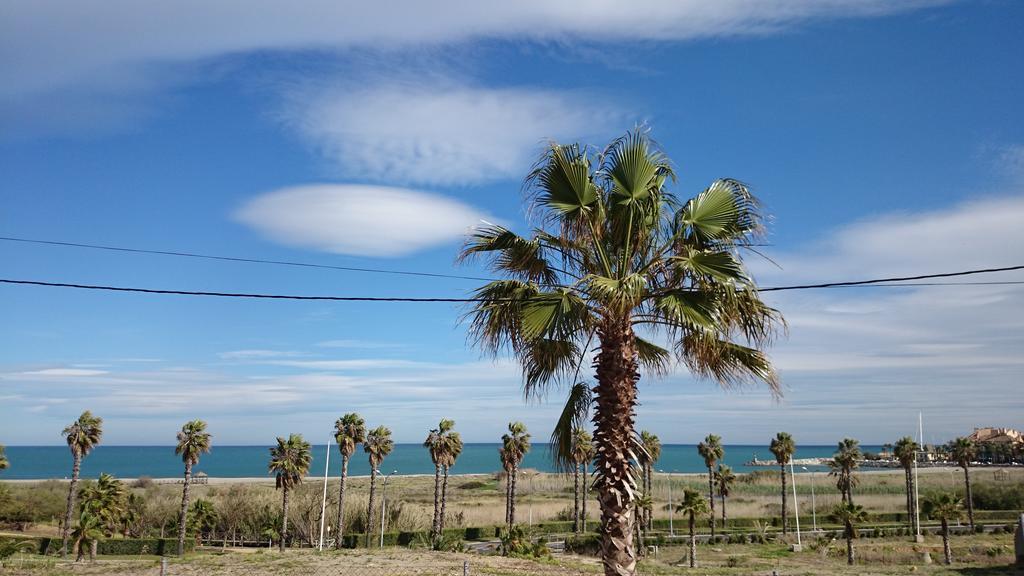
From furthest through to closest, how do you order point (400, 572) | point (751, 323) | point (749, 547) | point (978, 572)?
point (749, 547), point (978, 572), point (400, 572), point (751, 323)

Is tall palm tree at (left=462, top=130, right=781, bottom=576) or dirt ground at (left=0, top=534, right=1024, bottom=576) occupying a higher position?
tall palm tree at (left=462, top=130, right=781, bottom=576)

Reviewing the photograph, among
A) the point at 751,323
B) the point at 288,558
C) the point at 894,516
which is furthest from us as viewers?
the point at 894,516

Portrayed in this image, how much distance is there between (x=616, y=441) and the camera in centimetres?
991

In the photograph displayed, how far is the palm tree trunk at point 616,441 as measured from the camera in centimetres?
956

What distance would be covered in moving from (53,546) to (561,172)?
187ft

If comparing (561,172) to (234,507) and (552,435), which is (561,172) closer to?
(552,435)

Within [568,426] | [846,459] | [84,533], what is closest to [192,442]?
[84,533]

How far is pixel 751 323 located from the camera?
408 inches

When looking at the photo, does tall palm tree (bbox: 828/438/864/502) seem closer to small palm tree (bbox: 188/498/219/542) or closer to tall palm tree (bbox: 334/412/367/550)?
tall palm tree (bbox: 334/412/367/550)

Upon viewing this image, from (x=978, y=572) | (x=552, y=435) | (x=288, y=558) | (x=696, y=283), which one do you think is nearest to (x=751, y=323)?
(x=696, y=283)

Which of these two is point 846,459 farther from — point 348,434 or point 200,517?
point 200,517

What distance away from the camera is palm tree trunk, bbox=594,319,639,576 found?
956cm

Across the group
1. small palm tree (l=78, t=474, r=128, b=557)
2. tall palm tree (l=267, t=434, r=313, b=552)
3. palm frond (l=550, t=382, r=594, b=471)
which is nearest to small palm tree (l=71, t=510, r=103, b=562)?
small palm tree (l=78, t=474, r=128, b=557)

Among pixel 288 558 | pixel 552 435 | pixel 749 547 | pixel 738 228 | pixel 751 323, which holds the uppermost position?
pixel 738 228
